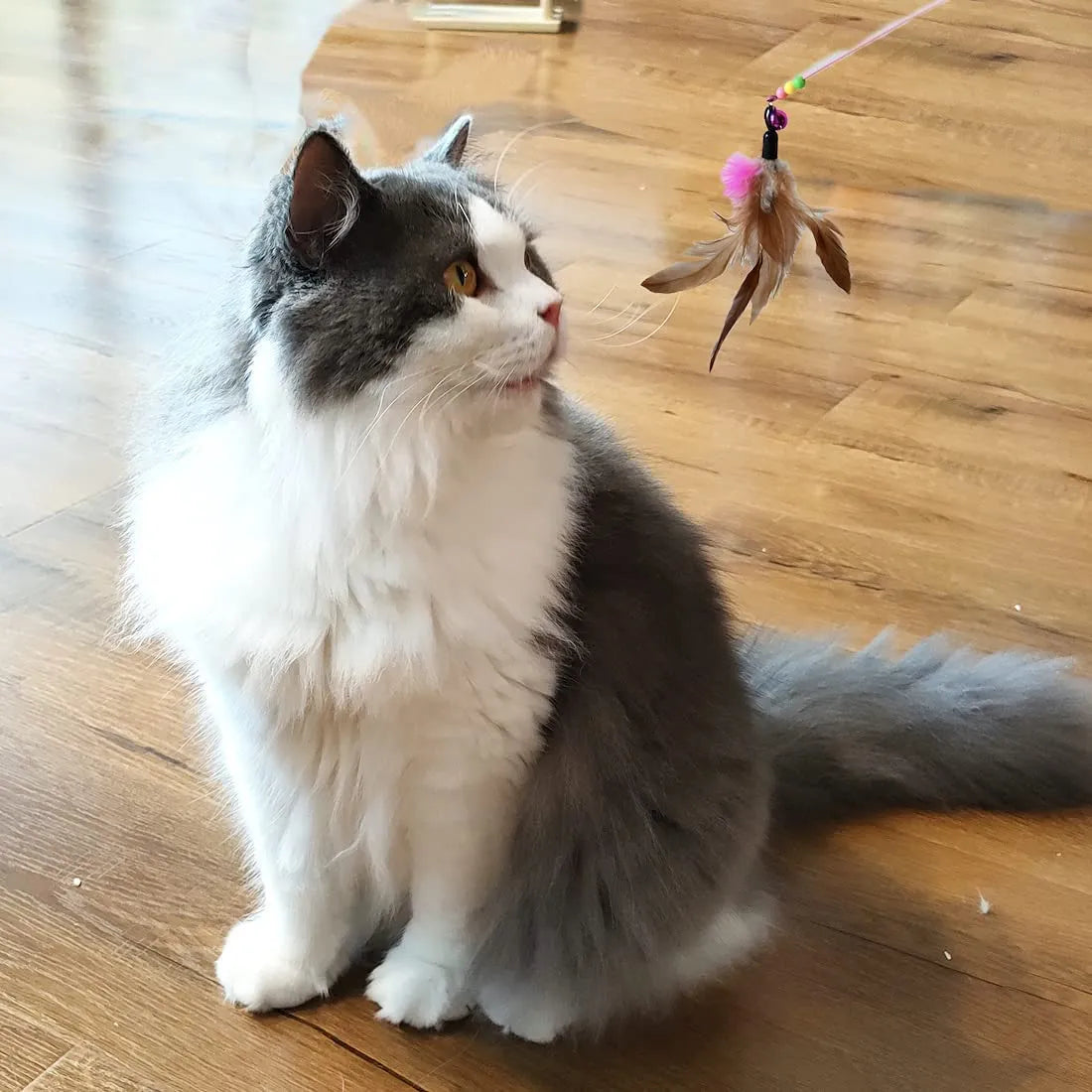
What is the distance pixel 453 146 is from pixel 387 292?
22cm

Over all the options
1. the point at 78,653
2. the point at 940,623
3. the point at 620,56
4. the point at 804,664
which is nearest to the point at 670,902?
the point at 804,664

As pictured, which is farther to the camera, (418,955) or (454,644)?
(418,955)

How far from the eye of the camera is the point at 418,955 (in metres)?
1.08

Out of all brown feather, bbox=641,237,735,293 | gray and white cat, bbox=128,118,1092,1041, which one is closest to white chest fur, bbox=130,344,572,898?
gray and white cat, bbox=128,118,1092,1041

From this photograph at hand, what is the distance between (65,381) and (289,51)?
1773 mm

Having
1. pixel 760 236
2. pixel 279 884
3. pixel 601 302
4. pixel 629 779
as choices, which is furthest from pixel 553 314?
pixel 601 302

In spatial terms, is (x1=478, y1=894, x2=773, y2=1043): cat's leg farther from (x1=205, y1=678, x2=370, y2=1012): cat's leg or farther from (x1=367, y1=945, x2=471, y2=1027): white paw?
(x1=205, y1=678, x2=370, y2=1012): cat's leg

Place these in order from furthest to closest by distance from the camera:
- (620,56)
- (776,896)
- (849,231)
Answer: (620,56) < (849,231) < (776,896)

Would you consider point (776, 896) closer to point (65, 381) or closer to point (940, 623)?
point (940, 623)

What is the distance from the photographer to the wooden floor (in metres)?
1.10

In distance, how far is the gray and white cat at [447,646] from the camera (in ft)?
2.76

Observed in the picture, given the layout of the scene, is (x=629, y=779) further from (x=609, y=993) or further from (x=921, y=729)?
(x=921, y=729)

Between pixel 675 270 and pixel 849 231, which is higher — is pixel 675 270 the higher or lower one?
the higher one

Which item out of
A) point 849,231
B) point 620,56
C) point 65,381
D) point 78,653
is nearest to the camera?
point 78,653
